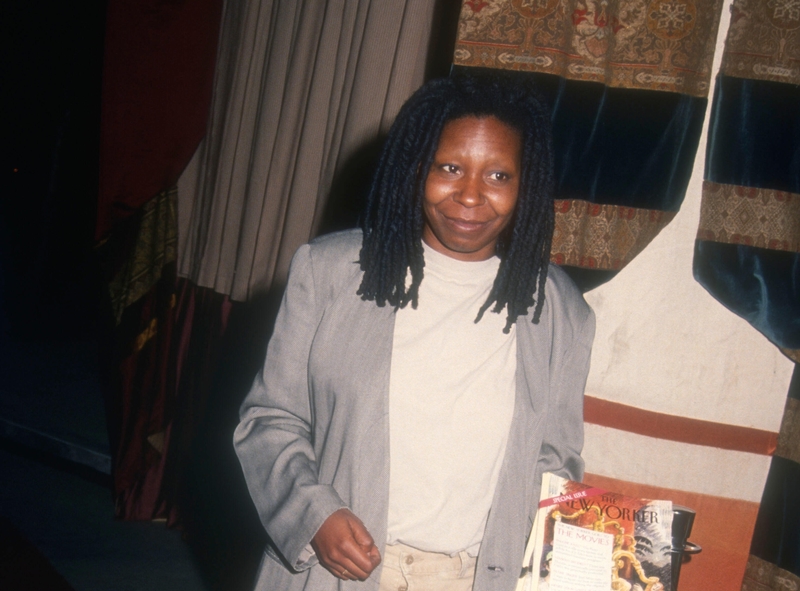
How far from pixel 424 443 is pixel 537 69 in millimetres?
1232

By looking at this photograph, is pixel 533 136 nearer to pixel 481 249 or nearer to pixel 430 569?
pixel 481 249

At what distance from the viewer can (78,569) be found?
296 cm

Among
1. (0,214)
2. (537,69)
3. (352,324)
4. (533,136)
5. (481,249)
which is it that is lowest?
(0,214)

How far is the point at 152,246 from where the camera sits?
3.07 metres

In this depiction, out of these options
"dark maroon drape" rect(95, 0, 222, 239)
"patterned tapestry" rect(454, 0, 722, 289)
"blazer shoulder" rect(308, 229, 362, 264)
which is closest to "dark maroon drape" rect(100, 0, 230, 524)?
"dark maroon drape" rect(95, 0, 222, 239)

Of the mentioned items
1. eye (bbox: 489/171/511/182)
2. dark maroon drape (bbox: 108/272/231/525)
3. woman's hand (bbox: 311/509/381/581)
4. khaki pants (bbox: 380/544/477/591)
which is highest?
eye (bbox: 489/171/511/182)

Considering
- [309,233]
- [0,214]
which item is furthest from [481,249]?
[0,214]

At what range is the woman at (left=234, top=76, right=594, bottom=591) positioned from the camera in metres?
1.16

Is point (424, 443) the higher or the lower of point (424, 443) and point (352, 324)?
the lower

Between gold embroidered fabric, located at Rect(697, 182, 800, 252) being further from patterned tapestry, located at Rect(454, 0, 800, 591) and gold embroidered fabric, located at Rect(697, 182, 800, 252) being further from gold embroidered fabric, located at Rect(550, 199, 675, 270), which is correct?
gold embroidered fabric, located at Rect(550, 199, 675, 270)

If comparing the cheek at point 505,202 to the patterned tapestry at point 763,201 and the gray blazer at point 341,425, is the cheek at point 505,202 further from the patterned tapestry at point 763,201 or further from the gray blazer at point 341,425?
the patterned tapestry at point 763,201

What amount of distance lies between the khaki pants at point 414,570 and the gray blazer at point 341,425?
3 centimetres

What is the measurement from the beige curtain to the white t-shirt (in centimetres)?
121

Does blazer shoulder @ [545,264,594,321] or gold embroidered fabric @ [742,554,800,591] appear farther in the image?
gold embroidered fabric @ [742,554,800,591]
